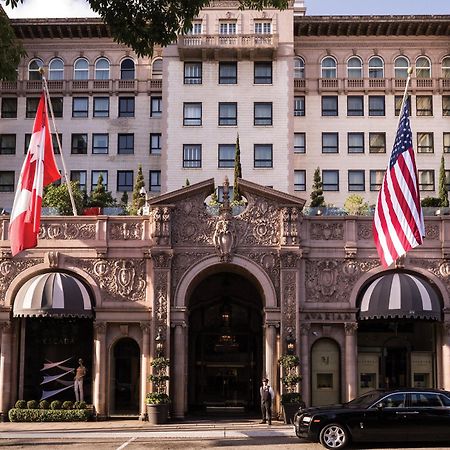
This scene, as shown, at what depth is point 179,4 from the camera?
20000mm

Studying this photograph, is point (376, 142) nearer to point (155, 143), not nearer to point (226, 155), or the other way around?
point (226, 155)

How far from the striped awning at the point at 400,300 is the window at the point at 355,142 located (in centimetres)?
2845

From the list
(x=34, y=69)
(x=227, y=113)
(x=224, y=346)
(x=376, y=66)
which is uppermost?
(x=34, y=69)

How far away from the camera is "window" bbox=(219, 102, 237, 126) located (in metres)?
60.2

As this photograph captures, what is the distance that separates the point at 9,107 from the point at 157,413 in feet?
124

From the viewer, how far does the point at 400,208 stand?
104 ft

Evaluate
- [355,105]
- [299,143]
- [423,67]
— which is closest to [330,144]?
[299,143]

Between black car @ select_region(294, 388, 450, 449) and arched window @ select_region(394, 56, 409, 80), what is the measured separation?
42.1 meters

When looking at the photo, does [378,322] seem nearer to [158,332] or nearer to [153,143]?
[158,332]

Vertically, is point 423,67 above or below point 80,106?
above

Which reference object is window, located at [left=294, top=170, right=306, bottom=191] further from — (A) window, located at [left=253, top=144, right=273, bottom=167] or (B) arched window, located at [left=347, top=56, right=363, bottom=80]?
(B) arched window, located at [left=347, top=56, right=363, bottom=80]

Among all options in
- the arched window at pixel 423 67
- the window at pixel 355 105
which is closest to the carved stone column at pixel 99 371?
the window at pixel 355 105

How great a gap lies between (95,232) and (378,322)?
536 inches

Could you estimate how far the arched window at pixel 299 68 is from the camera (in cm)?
6297
